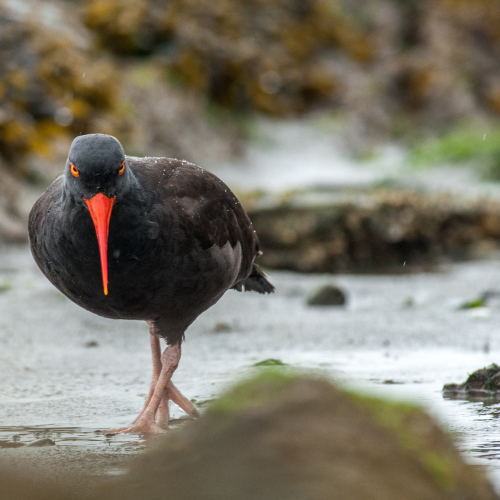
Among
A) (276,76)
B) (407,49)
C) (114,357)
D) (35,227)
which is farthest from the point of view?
(407,49)

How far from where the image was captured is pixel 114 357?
459 centimetres

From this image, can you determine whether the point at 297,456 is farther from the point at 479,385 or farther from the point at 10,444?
the point at 479,385

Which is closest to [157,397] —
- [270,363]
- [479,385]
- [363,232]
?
[270,363]

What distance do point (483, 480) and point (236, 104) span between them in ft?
50.2

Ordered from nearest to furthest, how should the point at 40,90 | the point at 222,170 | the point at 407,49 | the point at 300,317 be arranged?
the point at 300,317 → the point at 40,90 → the point at 222,170 → the point at 407,49

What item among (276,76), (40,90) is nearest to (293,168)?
(276,76)

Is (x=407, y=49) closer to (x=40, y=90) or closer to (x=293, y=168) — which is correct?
(x=293, y=168)

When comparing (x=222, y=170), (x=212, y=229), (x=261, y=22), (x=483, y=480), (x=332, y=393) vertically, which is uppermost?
(x=261, y=22)

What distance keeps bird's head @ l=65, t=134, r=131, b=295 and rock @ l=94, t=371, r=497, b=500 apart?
136 centimetres

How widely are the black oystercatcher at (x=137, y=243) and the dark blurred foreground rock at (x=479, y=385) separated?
1192 millimetres

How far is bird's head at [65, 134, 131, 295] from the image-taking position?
317 cm

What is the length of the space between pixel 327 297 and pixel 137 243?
3.10m

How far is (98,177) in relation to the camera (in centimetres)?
318

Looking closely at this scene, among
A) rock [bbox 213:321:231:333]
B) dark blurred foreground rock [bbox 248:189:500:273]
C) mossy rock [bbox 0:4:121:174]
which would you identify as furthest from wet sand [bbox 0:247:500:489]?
mossy rock [bbox 0:4:121:174]
